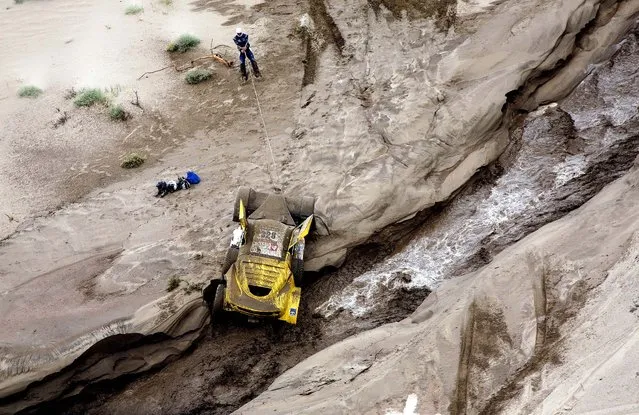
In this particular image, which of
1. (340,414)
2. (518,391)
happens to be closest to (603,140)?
(518,391)

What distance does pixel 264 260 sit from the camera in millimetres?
9508

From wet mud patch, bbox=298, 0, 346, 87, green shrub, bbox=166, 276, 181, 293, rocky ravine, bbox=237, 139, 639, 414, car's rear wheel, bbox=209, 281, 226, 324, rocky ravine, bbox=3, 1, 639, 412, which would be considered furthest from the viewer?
wet mud patch, bbox=298, 0, 346, 87

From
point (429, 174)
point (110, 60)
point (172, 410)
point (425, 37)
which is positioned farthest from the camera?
point (110, 60)

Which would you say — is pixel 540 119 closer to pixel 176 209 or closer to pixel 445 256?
pixel 445 256

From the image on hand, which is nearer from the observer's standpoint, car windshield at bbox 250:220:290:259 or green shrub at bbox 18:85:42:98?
car windshield at bbox 250:220:290:259

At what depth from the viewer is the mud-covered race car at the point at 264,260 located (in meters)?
9.16

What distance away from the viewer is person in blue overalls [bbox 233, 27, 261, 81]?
46.4 ft

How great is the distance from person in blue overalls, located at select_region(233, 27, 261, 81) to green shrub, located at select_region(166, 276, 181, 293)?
654cm

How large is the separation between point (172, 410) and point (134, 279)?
243cm

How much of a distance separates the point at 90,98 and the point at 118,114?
4.14 feet

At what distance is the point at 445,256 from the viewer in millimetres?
10523

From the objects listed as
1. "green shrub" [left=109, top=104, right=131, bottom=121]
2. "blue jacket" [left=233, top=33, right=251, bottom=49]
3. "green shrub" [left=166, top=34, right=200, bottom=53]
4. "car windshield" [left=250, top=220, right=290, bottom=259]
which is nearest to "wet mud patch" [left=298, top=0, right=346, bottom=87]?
"blue jacket" [left=233, top=33, right=251, bottom=49]

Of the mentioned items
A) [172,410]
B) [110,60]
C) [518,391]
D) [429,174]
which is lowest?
[172,410]

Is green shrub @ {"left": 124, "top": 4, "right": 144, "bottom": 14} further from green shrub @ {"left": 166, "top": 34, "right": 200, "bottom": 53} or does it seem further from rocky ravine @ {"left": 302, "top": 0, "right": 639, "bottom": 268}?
rocky ravine @ {"left": 302, "top": 0, "right": 639, "bottom": 268}
